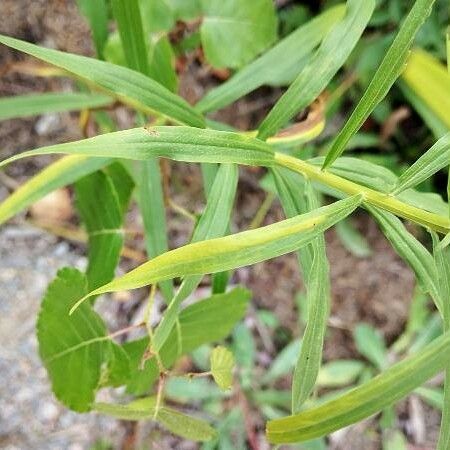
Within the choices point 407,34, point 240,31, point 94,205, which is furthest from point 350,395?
point 240,31

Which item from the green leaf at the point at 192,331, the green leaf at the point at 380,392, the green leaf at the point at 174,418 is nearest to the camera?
the green leaf at the point at 380,392

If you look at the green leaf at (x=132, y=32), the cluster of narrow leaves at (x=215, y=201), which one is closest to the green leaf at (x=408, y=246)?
the cluster of narrow leaves at (x=215, y=201)

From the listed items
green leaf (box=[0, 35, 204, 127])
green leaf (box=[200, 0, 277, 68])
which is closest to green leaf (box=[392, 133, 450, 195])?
green leaf (box=[0, 35, 204, 127])

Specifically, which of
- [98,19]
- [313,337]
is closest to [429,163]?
[313,337]

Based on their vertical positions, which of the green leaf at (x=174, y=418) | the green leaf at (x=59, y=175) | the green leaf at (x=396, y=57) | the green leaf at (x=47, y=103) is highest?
the green leaf at (x=47, y=103)

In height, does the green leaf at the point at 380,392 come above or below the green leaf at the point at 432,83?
below

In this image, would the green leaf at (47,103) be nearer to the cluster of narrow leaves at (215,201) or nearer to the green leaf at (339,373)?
the cluster of narrow leaves at (215,201)

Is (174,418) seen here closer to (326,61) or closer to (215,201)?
(215,201)
